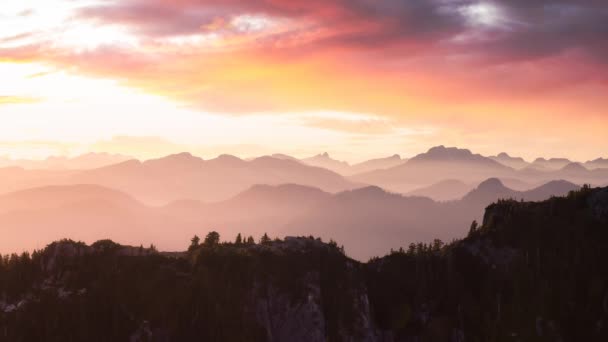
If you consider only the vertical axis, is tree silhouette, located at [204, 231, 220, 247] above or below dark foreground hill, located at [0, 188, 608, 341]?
above

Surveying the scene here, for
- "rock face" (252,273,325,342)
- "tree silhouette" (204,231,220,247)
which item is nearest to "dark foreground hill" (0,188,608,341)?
"rock face" (252,273,325,342)

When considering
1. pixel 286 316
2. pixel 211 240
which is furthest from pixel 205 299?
pixel 211 240

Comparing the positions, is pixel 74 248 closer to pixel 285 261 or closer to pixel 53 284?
pixel 53 284

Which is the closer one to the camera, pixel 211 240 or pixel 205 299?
pixel 205 299

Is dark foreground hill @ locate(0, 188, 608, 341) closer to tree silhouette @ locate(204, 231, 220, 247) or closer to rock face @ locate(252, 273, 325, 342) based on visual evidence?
rock face @ locate(252, 273, 325, 342)

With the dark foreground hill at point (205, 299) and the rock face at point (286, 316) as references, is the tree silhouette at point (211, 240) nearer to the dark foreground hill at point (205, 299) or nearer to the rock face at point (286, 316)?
the dark foreground hill at point (205, 299)

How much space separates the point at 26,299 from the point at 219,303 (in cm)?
5437

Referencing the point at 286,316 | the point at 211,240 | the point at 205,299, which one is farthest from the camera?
the point at 211,240

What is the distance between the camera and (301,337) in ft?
594

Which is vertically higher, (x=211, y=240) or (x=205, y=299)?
(x=211, y=240)

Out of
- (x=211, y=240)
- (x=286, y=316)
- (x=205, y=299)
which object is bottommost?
(x=286, y=316)

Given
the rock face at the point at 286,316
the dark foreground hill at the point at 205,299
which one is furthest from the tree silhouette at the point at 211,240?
the rock face at the point at 286,316

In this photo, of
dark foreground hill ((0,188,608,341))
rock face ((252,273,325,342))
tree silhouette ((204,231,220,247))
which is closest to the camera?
dark foreground hill ((0,188,608,341))

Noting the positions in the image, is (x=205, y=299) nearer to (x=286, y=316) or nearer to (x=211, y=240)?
(x=286, y=316)
